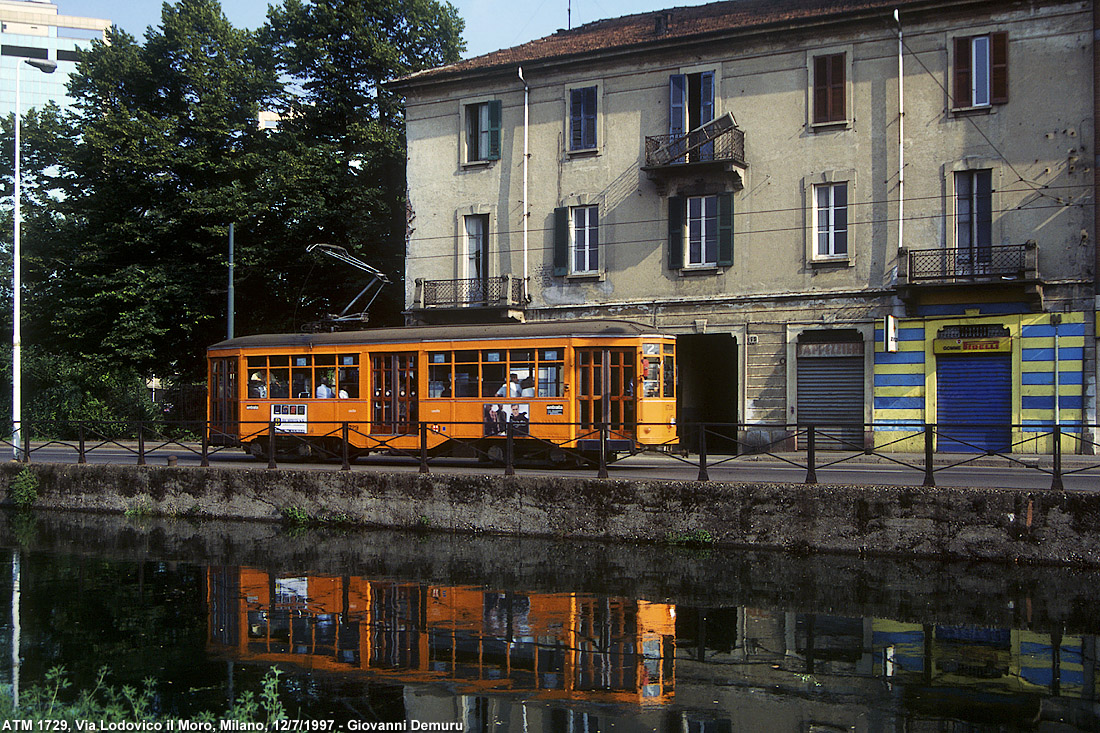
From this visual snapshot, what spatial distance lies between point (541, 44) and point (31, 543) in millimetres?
21238

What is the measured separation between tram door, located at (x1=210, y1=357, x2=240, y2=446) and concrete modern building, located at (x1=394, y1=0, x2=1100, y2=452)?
24.7 ft

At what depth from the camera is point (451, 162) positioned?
3036 cm

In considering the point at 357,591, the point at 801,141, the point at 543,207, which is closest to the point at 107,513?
the point at 357,591

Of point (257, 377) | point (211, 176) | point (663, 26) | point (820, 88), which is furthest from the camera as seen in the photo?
point (211, 176)

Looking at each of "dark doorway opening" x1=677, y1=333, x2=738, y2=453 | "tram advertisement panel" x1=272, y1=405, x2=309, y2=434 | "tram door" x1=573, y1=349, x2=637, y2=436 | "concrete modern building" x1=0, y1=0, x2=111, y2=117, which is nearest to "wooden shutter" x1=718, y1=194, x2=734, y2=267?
"dark doorway opening" x1=677, y1=333, x2=738, y2=453

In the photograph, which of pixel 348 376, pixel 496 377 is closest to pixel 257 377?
pixel 348 376

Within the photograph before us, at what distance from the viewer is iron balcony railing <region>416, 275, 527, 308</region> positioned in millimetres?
28797

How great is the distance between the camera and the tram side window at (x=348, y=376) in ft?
70.1

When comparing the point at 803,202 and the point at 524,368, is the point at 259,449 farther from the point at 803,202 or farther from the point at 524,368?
the point at 803,202

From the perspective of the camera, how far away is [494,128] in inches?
1164

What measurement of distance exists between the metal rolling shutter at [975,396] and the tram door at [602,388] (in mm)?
9093

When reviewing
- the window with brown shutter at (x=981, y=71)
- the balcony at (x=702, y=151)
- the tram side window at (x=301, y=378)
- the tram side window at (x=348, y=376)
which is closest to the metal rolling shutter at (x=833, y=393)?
the balcony at (x=702, y=151)

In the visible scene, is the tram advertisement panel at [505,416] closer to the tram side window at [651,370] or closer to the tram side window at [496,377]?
the tram side window at [496,377]

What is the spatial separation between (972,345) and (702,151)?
330 inches
